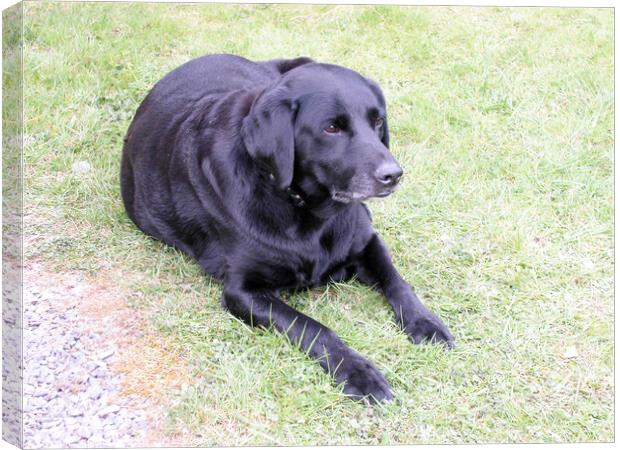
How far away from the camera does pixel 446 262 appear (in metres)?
3.97

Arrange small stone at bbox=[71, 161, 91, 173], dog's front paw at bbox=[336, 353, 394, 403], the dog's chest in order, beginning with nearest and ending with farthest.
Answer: dog's front paw at bbox=[336, 353, 394, 403]
the dog's chest
small stone at bbox=[71, 161, 91, 173]

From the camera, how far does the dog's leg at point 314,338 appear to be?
121 inches

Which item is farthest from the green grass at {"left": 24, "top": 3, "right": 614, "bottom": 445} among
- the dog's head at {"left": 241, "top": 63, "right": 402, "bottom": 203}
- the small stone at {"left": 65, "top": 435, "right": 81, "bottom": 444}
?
the dog's head at {"left": 241, "top": 63, "right": 402, "bottom": 203}

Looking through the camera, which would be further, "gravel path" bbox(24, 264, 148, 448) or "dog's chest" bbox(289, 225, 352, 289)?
"dog's chest" bbox(289, 225, 352, 289)

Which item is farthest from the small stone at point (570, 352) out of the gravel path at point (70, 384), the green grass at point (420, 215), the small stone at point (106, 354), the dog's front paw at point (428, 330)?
the small stone at point (106, 354)

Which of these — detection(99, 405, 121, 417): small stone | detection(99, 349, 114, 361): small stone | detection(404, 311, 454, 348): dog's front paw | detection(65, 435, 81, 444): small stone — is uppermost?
detection(404, 311, 454, 348): dog's front paw

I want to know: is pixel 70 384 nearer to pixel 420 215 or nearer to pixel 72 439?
pixel 72 439

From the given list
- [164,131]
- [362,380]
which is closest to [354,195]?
[362,380]

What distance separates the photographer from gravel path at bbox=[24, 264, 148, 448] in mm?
2855

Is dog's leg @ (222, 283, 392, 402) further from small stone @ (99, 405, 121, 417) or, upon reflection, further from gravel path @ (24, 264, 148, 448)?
small stone @ (99, 405, 121, 417)

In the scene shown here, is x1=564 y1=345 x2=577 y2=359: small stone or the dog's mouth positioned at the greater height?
the dog's mouth

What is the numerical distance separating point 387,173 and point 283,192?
48 centimetres

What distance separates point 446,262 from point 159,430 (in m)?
1.71

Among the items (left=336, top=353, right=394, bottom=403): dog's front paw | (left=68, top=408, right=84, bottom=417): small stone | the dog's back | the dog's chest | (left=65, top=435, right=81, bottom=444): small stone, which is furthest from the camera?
the dog's back
